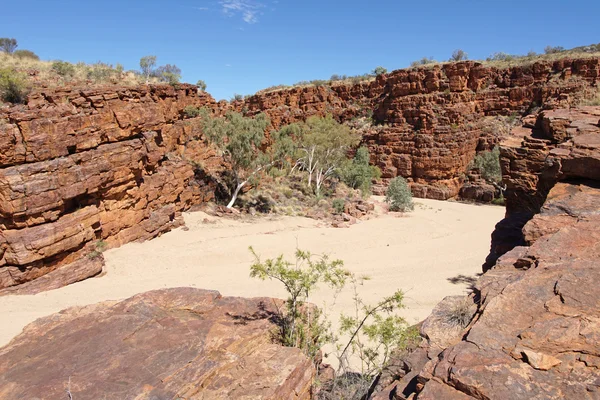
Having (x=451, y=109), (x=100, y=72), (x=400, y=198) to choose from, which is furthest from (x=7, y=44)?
(x=451, y=109)

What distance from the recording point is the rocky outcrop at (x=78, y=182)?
10305 millimetres

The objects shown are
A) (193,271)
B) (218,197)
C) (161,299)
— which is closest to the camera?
(161,299)

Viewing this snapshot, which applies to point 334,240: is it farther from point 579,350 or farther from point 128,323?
point 579,350

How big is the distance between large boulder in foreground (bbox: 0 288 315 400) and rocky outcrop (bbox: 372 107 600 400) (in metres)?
1.97

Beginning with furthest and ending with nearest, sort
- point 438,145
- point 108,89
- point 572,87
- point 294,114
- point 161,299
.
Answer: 1. point 294,114
2. point 438,145
3. point 572,87
4. point 108,89
5. point 161,299

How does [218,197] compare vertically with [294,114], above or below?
below

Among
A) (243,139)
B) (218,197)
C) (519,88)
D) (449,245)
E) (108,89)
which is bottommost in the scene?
(449,245)

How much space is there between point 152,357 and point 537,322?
185 inches

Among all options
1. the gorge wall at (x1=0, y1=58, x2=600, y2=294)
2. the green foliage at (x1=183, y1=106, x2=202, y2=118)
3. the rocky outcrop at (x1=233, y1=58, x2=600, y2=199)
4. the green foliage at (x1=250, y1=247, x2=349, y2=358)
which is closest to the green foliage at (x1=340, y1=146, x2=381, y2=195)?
the gorge wall at (x1=0, y1=58, x2=600, y2=294)

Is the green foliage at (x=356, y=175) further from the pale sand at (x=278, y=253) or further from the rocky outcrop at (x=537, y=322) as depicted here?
the rocky outcrop at (x=537, y=322)

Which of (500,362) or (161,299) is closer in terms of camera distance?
(500,362)

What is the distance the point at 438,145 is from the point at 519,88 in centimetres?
856

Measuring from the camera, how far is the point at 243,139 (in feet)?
64.0

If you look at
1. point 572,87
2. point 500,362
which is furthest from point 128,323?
point 572,87
